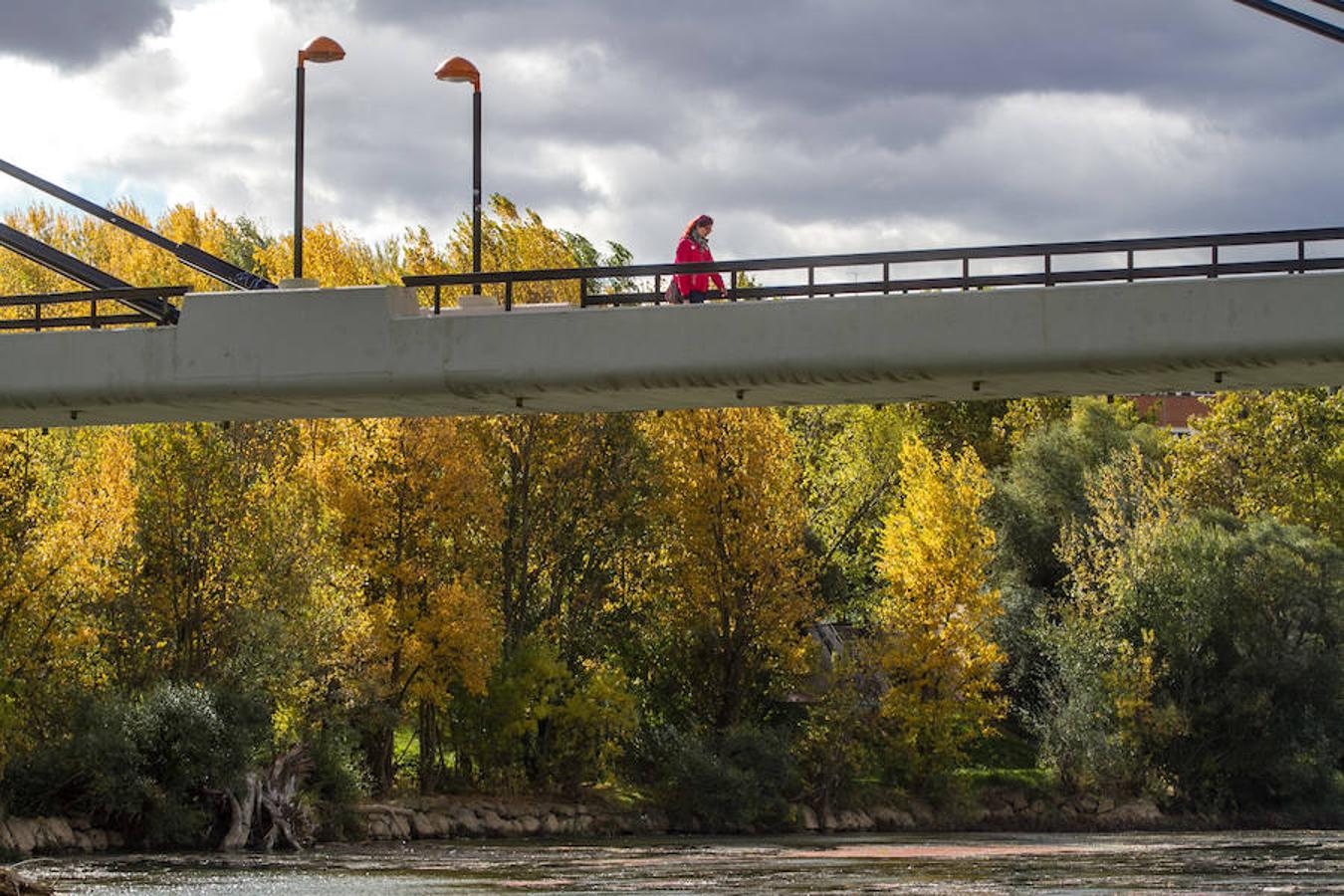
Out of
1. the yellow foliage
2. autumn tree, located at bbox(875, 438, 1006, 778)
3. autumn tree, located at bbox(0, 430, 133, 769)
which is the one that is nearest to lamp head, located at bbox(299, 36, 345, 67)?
autumn tree, located at bbox(0, 430, 133, 769)

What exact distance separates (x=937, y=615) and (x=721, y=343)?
33136 mm

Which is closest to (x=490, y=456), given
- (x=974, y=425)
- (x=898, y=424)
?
(x=898, y=424)

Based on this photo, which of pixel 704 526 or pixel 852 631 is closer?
pixel 704 526

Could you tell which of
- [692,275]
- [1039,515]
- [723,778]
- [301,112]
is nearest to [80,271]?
[301,112]

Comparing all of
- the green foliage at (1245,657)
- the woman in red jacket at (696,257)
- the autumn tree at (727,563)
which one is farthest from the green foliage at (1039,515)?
the woman in red jacket at (696,257)

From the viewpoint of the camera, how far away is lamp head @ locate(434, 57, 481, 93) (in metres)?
24.7

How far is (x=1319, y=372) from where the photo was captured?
2212 centimetres

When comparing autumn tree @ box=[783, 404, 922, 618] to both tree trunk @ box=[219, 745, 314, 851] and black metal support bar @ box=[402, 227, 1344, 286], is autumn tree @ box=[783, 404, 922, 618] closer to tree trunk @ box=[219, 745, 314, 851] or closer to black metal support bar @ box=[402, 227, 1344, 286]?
tree trunk @ box=[219, 745, 314, 851]

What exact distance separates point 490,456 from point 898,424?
82.5 ft

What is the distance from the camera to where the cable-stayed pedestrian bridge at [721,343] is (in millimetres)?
21594

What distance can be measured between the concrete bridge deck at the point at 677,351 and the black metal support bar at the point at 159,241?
58.8 inches

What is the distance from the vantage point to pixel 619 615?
53219mm

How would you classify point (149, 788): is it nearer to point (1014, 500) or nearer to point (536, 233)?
point (536, 233)

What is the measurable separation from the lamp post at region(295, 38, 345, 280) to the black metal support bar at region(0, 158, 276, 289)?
73 cm
